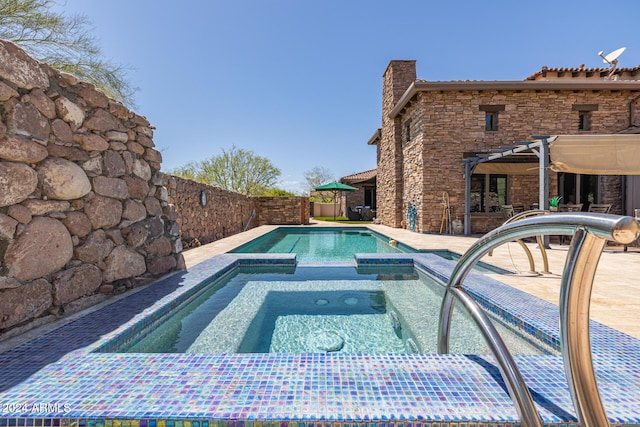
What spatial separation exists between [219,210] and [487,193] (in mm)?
9984

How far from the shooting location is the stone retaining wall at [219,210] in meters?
7.36

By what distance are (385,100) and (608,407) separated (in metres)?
14.4

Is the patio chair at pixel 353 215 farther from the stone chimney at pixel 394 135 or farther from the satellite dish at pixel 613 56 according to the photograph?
the satellite dish at pixel 613 56

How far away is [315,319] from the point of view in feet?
11.1

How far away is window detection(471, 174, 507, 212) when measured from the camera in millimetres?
10633

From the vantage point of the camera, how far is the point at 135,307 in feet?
9.20

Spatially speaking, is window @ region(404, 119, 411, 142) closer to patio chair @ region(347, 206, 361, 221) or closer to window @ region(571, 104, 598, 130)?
window @ region(571, 104, 598, 130)

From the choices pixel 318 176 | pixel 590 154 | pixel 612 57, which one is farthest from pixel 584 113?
pixel 318 176

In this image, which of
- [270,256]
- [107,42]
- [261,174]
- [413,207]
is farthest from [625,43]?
[261,174]

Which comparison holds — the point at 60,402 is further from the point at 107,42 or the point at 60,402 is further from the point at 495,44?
the point at 495,44

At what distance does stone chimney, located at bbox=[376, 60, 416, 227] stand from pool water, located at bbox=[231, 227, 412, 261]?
1.80 metres

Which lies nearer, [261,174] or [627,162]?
[627,162]

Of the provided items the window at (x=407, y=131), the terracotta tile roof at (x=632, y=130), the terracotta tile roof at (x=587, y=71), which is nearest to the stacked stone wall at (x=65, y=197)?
the window at (x=407, y=131)

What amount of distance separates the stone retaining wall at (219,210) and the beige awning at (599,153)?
350 inches
